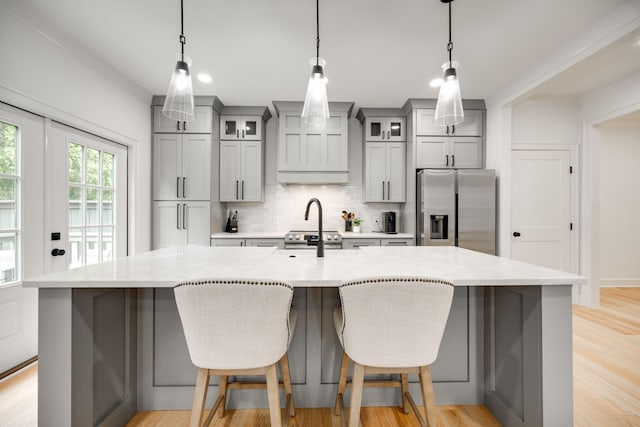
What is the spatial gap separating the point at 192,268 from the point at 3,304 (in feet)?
5.57

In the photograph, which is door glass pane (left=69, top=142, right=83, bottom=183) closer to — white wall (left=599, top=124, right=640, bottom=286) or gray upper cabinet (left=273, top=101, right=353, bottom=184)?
gray upper cabinet (left=273, top=101, right=353, bottom=184)

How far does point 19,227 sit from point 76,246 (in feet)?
1.79

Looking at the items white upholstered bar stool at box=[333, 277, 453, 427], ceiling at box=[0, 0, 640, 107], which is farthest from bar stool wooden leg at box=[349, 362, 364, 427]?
ceiling at box=[0, 0, 640, 107]

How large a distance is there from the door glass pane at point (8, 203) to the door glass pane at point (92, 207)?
27.1 inches

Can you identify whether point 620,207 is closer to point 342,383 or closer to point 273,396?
point 342,383

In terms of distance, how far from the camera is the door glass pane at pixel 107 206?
10.3ft

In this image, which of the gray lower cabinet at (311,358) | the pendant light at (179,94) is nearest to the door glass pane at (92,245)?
the gray lower cabinet at (311,358)

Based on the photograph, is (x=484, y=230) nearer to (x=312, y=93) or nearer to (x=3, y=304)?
(x=312, y=93)

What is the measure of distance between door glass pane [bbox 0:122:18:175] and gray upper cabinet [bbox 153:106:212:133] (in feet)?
5.47

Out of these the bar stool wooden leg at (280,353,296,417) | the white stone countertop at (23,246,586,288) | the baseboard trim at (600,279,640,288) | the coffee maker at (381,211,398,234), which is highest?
the coffee maker at (381,211,398,234)

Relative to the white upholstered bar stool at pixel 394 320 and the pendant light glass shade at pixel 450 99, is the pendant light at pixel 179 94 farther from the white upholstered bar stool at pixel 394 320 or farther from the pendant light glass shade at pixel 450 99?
the pendant light glass shade at pixel 450 99

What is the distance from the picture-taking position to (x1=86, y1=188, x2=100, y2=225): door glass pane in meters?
2.93

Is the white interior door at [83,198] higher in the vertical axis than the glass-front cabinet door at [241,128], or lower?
lower

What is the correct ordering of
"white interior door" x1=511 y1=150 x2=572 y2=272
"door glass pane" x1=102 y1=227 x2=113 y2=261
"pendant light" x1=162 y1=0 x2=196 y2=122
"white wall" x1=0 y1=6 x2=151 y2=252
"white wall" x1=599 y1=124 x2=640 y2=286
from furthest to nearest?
"white wall" x1=599 y1=124 x2=640 y2=286
"white interior door" x1=511 y1=150 x2=572 y2=272
"door glass pane" x1=102 y1=227 x2=113 y2=261
"white wall" x1=0 y1=6 x2=151 y2=252
"pendant light" x1=162 y1=0 x2=196 y2=122
